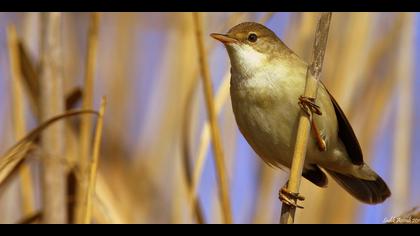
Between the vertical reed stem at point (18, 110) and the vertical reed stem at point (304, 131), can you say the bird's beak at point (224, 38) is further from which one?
the vertical reed stem at point (18, 110)

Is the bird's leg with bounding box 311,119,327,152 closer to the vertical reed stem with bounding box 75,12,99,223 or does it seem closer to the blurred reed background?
the blurred reed background

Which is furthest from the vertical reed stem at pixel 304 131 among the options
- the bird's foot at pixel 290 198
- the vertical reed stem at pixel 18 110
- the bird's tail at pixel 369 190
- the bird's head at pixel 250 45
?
the vertical reed stem at pixel 18 110

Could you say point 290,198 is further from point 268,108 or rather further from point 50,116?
point 50,116

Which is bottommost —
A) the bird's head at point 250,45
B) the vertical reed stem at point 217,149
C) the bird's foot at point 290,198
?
the bird's foot at point 290,198

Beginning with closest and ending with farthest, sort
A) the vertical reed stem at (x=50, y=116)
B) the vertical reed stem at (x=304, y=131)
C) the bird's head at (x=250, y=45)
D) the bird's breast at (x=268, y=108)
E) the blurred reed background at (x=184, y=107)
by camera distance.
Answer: the vertical reed stem at (x=304, y=131) → the vertical reed stem at (x=50, y=116) → the bird's breast at (x=268, y=108) → the bird's head at (x=250, y=45) → the blurred reed background at (x=184, y=107)

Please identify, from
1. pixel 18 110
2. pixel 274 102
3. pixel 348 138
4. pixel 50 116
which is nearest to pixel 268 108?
pixel 274 102
